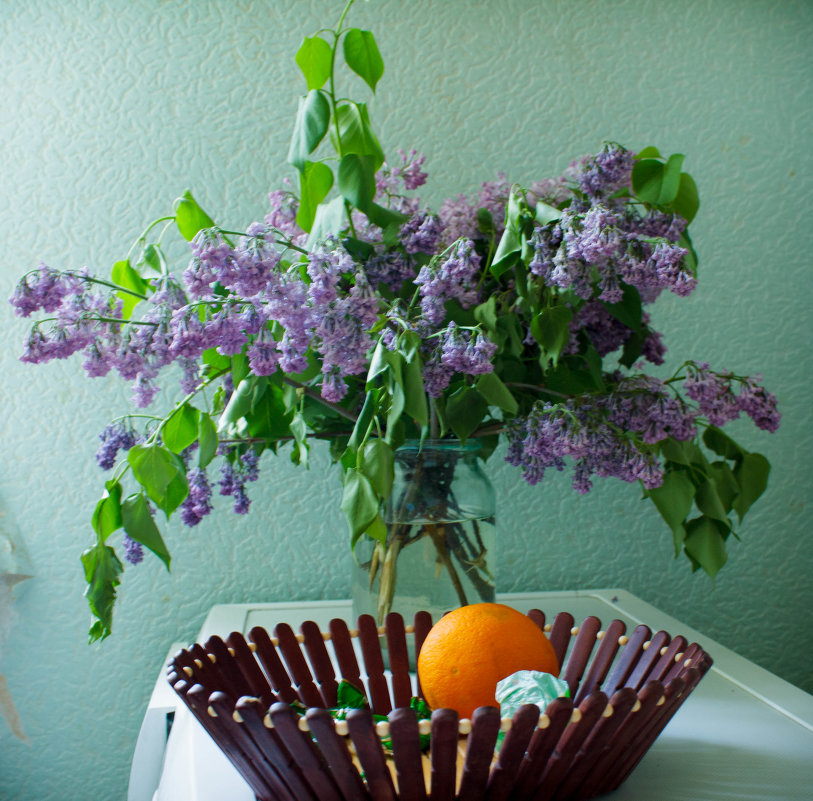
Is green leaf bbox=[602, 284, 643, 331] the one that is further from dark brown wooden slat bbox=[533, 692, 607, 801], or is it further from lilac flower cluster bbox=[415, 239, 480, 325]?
dark brown wooden slat bbox=[533, 692, 607, 801]

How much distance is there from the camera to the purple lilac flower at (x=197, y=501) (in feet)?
2.09

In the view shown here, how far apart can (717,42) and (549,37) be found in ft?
0.80

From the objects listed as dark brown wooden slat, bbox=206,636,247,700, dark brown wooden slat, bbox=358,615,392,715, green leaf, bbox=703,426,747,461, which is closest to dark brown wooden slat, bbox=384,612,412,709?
dark brown wooden slat, bbox=358,615,392,715

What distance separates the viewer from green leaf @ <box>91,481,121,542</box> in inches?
23.1

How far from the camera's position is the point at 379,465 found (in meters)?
0.50

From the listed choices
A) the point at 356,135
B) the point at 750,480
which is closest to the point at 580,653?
the point at 750,480

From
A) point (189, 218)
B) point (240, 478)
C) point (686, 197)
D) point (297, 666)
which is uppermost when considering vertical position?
point (686, 197)

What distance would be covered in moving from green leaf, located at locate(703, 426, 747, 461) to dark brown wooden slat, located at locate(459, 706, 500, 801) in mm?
405

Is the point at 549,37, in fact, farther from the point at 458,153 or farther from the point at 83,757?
the point at 83,757

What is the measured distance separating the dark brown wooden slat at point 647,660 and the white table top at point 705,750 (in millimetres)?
49

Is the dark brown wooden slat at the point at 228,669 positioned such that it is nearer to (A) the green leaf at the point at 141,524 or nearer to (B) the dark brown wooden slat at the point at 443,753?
(A) the green leaf at the point at 141,524

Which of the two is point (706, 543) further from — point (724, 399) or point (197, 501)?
point (197, 501)

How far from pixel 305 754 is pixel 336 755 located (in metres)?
0.02

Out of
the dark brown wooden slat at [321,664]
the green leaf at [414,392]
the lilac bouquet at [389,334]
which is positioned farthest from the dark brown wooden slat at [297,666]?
the green leaf at [414,392]
